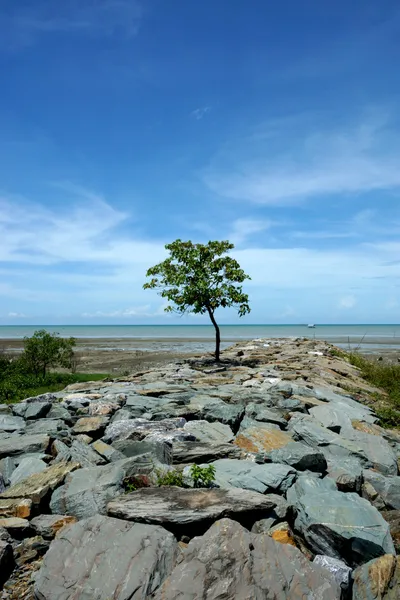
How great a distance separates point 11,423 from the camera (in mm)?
7746

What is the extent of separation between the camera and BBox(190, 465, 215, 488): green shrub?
502 centimetres

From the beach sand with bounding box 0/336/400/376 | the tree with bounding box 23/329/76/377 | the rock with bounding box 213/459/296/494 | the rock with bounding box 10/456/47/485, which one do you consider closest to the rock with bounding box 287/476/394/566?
the rock with bounding box 213/459/296/494

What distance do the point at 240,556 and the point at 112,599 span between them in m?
1.05

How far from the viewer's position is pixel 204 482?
5.07 meters

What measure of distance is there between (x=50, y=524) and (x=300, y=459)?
316 cm

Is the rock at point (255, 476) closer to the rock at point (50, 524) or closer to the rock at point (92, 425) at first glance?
the rock at point (50, 524)

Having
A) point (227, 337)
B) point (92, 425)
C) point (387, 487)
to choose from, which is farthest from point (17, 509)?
point (227, 337)

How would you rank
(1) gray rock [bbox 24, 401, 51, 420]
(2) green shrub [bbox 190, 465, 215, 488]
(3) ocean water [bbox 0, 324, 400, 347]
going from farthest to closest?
(3) ocean water [bbox 0, 324, 400, 347], (1) gray rock [bbox 24, 401, 51, 420], (2) green shrub [bbox 190, 465, 215, 488]

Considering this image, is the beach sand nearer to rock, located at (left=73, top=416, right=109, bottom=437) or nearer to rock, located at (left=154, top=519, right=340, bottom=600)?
rock, located at (left=73, top=416, right=109, bottom=437)

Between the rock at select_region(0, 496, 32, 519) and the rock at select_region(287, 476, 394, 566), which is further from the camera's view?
the rock at select_region(0, 496, 32, 519)

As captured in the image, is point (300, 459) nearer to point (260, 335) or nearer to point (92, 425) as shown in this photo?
point (92, 425)

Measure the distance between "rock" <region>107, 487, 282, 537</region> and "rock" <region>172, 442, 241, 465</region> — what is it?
116cm

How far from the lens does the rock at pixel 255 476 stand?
5.10 m

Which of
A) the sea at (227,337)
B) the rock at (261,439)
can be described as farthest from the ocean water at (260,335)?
the rock at (261,439)
